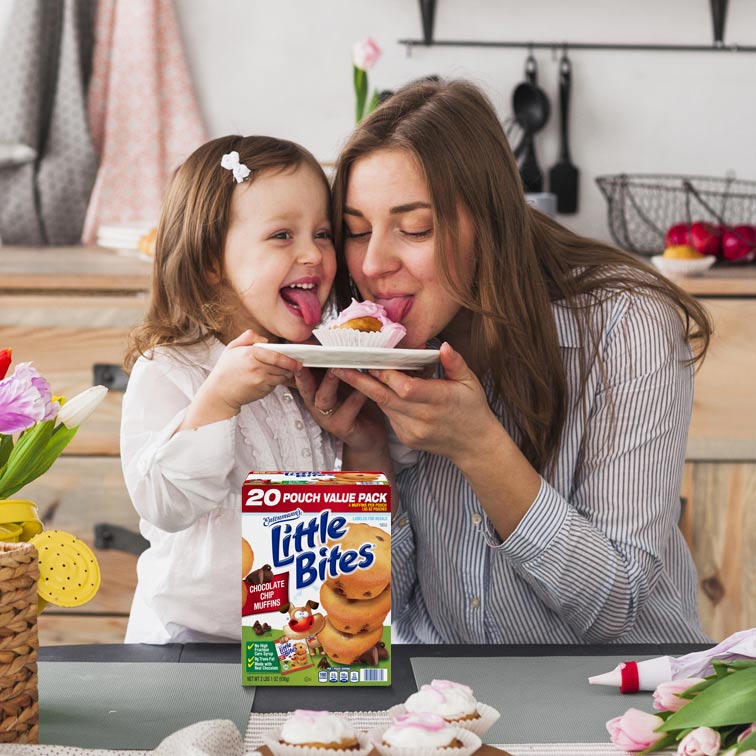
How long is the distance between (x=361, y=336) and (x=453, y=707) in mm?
552

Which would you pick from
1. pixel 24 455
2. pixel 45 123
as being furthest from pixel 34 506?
pixel 45 123

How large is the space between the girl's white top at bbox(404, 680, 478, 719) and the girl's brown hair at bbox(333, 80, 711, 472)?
58 centimetres

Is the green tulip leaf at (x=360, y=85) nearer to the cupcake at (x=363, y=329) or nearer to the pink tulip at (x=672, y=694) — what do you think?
the cupcake at (x=363, y=329)

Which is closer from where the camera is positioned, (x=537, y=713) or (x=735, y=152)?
(x=537, y=713)

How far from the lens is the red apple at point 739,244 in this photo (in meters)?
2.62

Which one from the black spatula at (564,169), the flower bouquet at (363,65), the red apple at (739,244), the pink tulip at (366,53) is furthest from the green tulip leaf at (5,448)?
the black spatula at (564,169)

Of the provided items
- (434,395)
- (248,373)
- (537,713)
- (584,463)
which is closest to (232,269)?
(248,373)

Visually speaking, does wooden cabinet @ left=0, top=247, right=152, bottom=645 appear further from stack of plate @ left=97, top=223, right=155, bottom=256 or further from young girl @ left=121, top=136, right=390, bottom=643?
young girl @ left=121, top=136, right=390, bottom=643

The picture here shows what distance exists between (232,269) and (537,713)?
0.72 m

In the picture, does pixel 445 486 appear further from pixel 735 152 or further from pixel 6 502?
pixel 735 152

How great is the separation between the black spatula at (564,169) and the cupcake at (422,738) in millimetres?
2297

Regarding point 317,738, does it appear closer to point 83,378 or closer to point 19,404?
point 19,404

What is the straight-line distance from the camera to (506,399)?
1.41 meters

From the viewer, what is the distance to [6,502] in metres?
0.87
